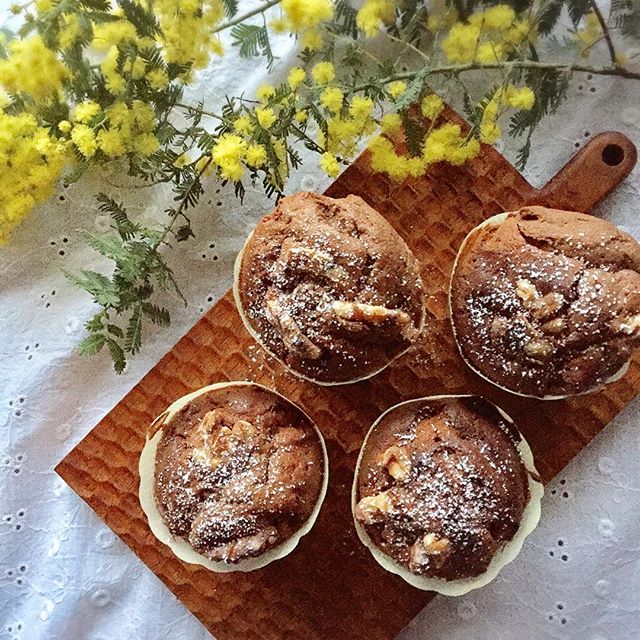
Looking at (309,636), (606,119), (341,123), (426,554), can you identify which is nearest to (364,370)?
(426,554)

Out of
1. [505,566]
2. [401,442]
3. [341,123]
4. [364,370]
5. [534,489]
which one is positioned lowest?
[505,566]

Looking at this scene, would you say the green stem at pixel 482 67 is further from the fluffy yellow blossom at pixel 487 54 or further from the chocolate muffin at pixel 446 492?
the chocolate muffin at pixel 446 492

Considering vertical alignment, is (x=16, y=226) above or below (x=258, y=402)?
above

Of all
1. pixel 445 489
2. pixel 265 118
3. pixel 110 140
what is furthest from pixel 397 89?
pixel 445 489

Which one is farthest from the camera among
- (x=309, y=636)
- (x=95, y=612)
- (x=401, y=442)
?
(x=95, y=612)

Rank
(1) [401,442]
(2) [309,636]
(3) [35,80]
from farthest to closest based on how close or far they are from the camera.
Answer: (2) [309,636] → (1) [401,442] → (3) [35,80]

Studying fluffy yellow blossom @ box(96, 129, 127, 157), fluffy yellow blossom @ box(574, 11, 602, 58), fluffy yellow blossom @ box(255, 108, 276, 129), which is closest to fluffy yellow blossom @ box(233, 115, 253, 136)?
fluffy yellow blossom @ box(255, 108, 276, 129)

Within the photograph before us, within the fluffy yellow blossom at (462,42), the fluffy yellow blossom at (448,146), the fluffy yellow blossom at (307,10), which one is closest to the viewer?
the fluffy yellow blossom at (307,10)

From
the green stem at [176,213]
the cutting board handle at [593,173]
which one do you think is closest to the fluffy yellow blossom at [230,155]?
the green stem at [176,213]

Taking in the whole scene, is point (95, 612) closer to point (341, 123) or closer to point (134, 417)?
point (134, 417)
